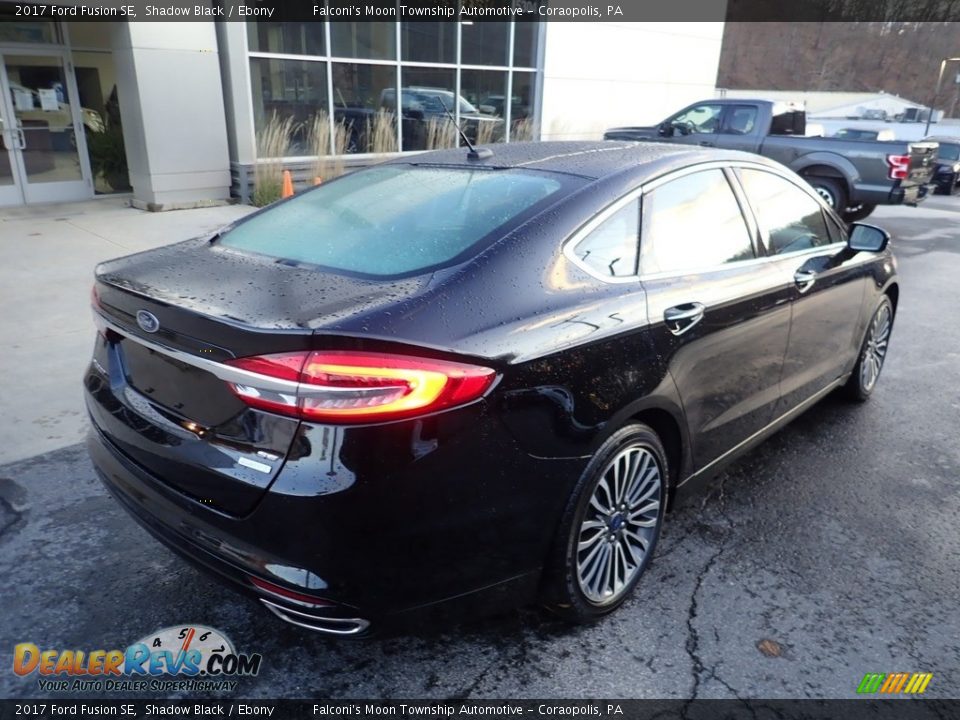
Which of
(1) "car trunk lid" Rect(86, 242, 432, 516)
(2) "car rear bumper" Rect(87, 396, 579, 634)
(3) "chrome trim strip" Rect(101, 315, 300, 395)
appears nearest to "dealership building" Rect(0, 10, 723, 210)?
(1) "car trunk lid" Rect(86, 242, 432, 516)

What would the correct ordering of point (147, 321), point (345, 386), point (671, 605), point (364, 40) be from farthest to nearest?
point (364, 40) → point (671, 605) → point (147, 321) → point (345, 386)

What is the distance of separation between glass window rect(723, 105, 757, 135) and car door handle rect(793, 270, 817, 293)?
360 inches

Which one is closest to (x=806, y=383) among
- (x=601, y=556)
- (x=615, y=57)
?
(x=601, y=556)

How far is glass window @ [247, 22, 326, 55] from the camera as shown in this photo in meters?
11.0

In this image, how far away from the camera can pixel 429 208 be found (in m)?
2.80

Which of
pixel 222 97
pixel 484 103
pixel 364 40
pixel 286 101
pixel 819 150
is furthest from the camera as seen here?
pixel 484 103

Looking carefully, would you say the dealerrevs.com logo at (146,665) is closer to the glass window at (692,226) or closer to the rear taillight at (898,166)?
the glass window at (692,226)

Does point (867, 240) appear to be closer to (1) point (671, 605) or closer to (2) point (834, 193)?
(1) point (671, 605)

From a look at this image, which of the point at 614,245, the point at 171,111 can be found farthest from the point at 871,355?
the point at 171,111

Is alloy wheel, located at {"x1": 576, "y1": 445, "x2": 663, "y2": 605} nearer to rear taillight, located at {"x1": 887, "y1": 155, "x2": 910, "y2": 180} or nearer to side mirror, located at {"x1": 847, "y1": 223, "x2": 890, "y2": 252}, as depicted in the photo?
side mirror, located at {"x1": 847, "y1": 223, "x2": 890, "y2": 252}

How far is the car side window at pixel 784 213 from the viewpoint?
3473mm

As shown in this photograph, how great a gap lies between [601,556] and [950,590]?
1.54 meters

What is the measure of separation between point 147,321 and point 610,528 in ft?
5.68

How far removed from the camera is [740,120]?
38.8 ft
